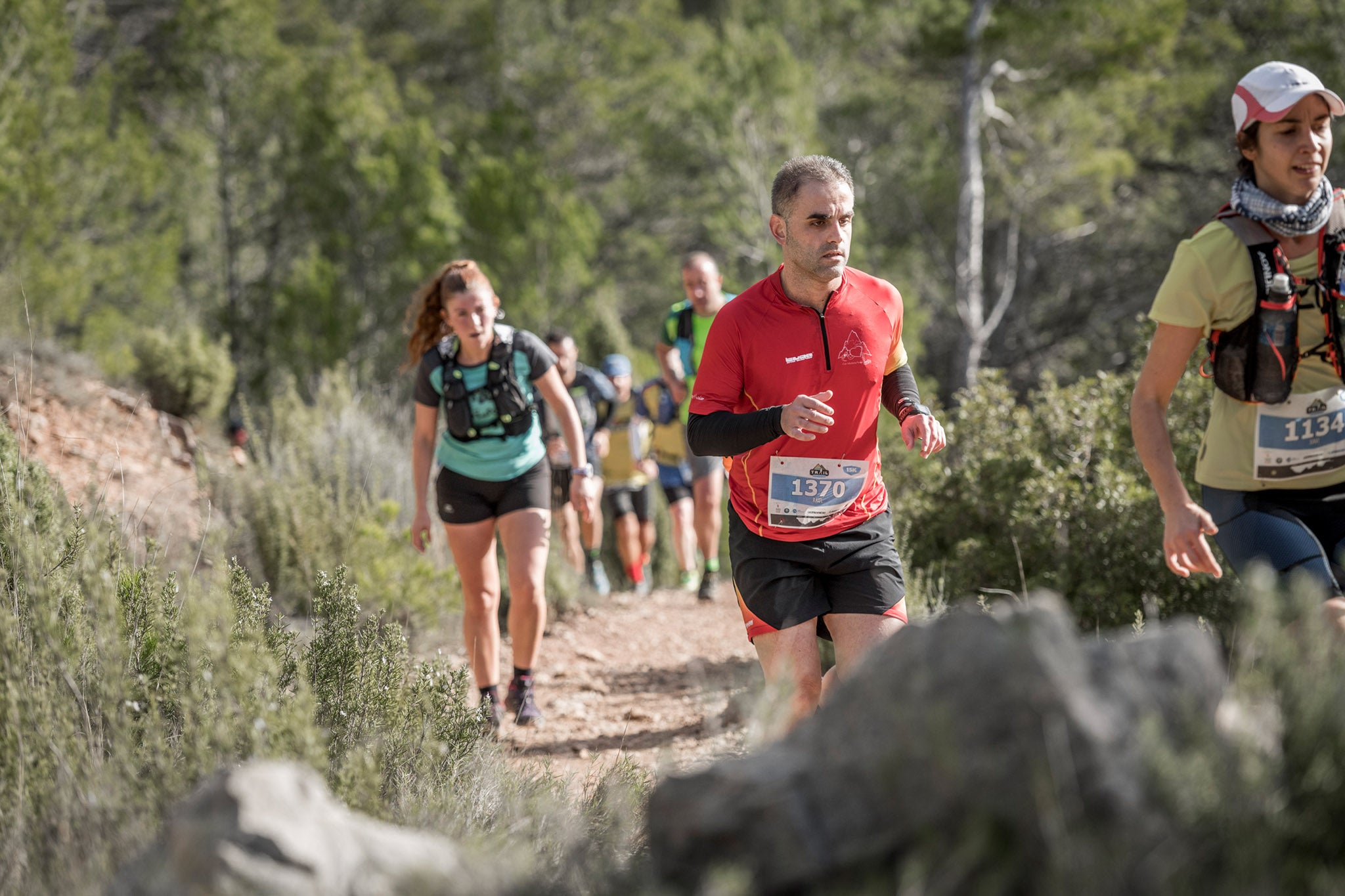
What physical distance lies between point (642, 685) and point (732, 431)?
3328mm

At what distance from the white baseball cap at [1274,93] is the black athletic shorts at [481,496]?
2.98m

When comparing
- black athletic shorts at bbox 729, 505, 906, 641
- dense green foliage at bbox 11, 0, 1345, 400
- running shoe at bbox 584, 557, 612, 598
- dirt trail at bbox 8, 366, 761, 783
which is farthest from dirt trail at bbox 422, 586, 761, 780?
dense green foliage at bbox 11, 0, 1345, 400

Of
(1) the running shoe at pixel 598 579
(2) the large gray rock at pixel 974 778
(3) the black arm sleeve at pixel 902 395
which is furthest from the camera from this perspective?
(1) the running shoe at pixel 598 579

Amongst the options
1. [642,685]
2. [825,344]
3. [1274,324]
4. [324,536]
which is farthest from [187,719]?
[324,536]

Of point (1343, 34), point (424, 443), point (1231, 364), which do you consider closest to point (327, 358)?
point (424, 443)

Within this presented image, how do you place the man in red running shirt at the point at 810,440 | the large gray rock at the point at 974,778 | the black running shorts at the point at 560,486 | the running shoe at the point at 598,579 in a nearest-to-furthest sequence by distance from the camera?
the large gray rock at the point at 974,778 < the man in red running shirt at the point at 810,440 < the black running shorts at the point at 560,486 < the running shoe at the point at 598,579

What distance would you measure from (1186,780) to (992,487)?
4.16 metres

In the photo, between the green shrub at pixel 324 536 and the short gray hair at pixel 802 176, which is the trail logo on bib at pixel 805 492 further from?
the green shrub at pixel 324 536

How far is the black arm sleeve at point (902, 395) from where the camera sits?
3207mm

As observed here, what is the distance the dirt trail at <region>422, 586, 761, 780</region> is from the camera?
Result: 4656 millimetres

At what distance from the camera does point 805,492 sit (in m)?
3.12

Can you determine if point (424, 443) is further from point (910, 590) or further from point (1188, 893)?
point (1188, 893)

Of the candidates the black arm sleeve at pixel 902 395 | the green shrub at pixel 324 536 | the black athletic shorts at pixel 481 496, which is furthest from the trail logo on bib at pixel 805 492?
the green shrub at pixel 324 536

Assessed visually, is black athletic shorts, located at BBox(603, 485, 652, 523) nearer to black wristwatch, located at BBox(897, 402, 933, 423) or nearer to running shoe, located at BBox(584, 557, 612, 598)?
running shoe, located at BBox(584, 557, 612, 598)
